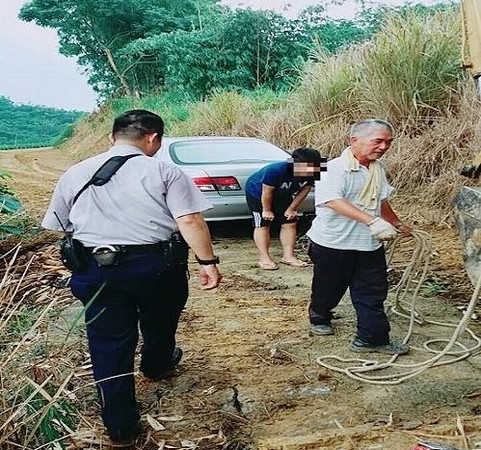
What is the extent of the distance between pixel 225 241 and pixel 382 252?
13.3 feet

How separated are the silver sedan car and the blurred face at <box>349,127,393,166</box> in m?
3.28

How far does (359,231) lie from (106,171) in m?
1.79

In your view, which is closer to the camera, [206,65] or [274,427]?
[274,427]

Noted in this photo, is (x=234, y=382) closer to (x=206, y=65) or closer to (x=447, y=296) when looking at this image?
(x=447, y=296)

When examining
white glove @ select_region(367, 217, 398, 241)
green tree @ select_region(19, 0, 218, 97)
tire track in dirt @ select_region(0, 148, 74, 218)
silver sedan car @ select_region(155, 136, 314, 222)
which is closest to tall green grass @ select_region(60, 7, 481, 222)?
silver sedan car @ select_region(155, 136, 314, 222)

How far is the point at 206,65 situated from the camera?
22.4 metres

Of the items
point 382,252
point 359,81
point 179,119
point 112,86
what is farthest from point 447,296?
point 112,86

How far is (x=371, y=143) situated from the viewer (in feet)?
13.0

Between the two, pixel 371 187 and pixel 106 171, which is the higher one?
pixel 106 171

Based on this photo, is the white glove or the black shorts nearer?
the white glove

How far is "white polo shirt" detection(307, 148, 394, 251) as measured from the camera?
403 cm

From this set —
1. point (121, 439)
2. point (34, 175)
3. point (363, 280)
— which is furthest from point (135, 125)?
point (34, 175)

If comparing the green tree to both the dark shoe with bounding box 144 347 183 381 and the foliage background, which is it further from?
the dark shoe with bounding box 144 347 183 381

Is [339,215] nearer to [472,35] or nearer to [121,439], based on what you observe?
[472,35]
